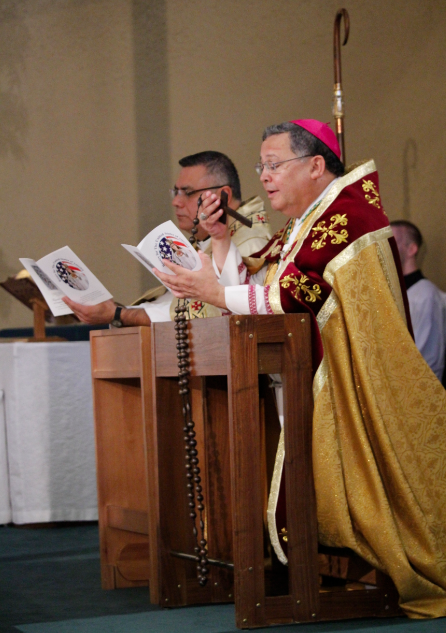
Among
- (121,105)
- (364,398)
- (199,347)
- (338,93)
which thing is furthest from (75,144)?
(364,398)

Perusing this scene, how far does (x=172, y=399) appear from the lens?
8.70ft

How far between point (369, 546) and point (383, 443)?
29 centimetres

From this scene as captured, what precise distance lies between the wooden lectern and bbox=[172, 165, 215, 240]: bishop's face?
3.10 ft

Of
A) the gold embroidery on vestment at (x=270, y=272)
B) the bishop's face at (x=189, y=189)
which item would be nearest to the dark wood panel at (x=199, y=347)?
the gold embroidery on vestment at (x=270, y=272)

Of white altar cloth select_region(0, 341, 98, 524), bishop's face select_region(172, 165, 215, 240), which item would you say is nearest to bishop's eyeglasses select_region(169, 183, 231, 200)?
bishop's face select_region(172, 165, 215, 240)

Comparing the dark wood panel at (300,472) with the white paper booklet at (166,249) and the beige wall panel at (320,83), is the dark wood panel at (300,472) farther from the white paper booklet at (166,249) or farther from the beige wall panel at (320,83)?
the beige wall panel at (320,83)

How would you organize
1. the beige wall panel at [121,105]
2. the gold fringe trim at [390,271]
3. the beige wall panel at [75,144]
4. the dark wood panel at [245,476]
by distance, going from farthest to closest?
the beige wall panel at [75,144], the beige wall panel at [121,105], the gold fringe trim at [390,271], the dark wood panel at [245,476]

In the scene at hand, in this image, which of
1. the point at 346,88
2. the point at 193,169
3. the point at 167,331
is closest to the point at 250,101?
the point at 346,88

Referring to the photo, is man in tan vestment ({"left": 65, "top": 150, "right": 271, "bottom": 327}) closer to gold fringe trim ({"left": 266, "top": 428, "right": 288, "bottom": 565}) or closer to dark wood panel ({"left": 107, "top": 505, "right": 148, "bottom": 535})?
dark wood panel ({"left": 107, "top": 505, "right": 148, "bottom": 535})

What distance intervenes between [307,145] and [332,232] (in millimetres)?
394

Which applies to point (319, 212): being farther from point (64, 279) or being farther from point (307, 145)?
point (64, 279)

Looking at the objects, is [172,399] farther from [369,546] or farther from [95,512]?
[95,512]

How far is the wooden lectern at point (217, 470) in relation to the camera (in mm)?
2289

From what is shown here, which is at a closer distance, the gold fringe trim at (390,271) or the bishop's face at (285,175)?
the gold fringe trim at (390,271)
